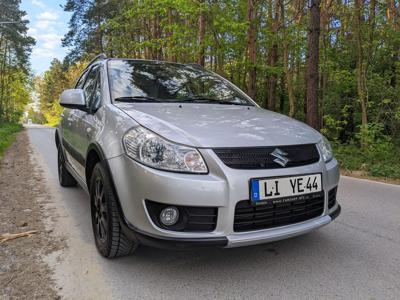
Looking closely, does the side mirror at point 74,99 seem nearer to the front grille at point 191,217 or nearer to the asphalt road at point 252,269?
the asphalt road at point 252,269

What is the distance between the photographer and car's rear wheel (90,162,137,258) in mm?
2514

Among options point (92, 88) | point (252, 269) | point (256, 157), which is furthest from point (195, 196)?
point (92, 88)

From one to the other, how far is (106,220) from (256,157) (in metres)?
1.25

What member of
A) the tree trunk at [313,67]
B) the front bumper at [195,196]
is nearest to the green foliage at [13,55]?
the tree trunk at [313,67]

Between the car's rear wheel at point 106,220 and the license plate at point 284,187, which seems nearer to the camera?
the license plate at point 284,187

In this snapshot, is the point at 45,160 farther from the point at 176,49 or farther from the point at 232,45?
the point at 232,45

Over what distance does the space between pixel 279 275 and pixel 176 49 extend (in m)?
11.7

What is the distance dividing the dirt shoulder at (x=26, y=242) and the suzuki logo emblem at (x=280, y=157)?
1.70 m

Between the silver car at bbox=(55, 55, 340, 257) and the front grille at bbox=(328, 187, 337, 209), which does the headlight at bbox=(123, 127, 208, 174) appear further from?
the front grille at bbox=(328, 187, 337, 209)

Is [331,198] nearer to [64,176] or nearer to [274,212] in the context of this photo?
[274,212]

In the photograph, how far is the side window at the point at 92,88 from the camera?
3406 millimetres

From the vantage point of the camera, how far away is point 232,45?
42.3ft

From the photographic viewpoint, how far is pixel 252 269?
100 inches

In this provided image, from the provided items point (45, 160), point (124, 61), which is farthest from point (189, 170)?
point (45, 160)
